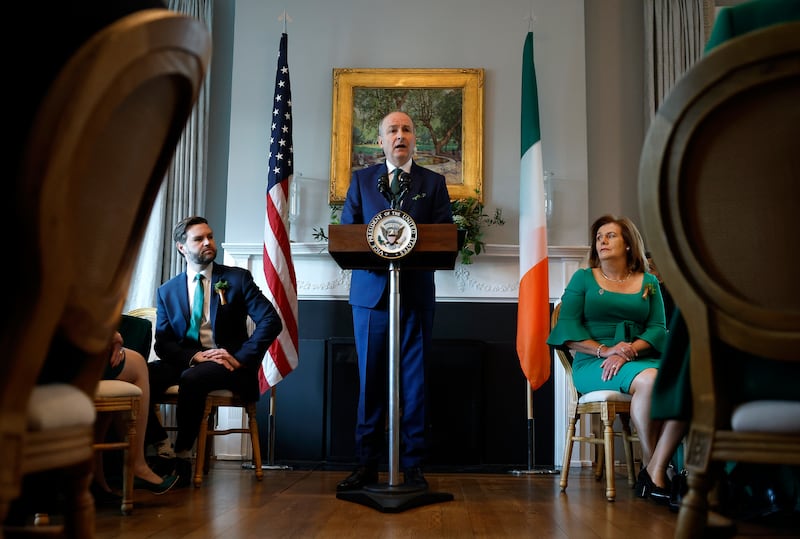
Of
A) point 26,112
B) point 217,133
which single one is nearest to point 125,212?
point 26,112

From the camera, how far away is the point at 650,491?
10.6 feet

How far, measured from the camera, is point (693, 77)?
3.62ft

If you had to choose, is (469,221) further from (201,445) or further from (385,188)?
(201,445)

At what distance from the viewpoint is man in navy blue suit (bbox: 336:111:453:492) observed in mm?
3410

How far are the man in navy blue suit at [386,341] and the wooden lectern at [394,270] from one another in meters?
0.26

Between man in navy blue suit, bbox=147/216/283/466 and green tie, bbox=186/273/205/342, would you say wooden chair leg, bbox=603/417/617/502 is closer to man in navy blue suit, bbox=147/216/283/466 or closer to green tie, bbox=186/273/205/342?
man in navy blue suit, bbox=147/216/283/466

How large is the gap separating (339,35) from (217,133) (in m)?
1.07

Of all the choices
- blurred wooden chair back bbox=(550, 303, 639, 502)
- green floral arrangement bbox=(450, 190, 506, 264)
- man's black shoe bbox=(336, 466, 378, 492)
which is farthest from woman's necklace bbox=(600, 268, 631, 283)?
man's black shoe bbox=(336, 466, 378, 492)

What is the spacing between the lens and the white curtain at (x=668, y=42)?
207 inches

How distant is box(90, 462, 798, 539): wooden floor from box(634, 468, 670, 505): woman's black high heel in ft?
0.12

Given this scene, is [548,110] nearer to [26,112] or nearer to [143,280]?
[143,280]

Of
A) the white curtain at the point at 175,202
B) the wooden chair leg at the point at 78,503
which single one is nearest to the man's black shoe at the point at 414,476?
the wooden chair leg at the point at 78,503

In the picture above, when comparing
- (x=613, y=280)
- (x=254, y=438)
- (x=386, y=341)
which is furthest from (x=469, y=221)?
(x=254, y=438)

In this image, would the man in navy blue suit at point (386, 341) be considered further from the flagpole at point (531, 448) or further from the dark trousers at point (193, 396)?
the flagpole at point (531, 448)
